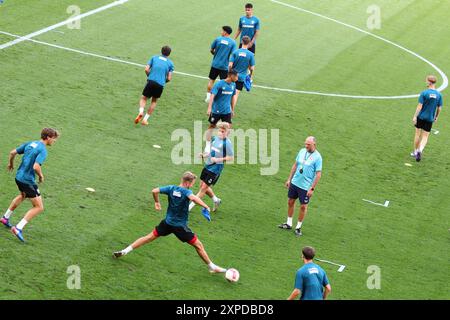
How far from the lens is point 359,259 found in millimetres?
18375

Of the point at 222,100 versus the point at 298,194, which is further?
the point at 222,100

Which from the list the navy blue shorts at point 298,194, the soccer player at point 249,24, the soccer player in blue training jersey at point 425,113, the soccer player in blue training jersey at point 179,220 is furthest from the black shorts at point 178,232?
the soccer player at point 249,24

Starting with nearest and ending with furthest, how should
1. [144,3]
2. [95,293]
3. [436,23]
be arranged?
[95,293] → [144,3] → [436,23]

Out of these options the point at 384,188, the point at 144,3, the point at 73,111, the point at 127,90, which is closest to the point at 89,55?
the point at 127,90

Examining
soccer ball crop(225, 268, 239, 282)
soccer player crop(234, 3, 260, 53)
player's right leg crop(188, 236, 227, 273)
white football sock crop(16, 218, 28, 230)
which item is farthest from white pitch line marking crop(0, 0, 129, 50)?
soccer ball crop(225, 268, 239, 282)

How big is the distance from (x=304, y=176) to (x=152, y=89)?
6.32 metres

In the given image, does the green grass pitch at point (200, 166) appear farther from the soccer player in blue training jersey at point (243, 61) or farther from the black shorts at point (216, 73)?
the soccer player in blue training jersey at point (243, 61)

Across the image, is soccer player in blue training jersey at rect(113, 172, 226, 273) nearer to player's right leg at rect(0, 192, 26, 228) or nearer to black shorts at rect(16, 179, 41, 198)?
black shorts at rect(16, 179, 41, 198)

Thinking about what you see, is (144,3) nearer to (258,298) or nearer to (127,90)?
(127,90)

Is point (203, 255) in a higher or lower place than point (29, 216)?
lower

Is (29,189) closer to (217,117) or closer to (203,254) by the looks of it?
(203,254)

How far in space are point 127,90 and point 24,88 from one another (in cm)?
299

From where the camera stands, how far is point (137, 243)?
16672mm

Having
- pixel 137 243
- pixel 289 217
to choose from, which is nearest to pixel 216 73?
pixel 289 217
